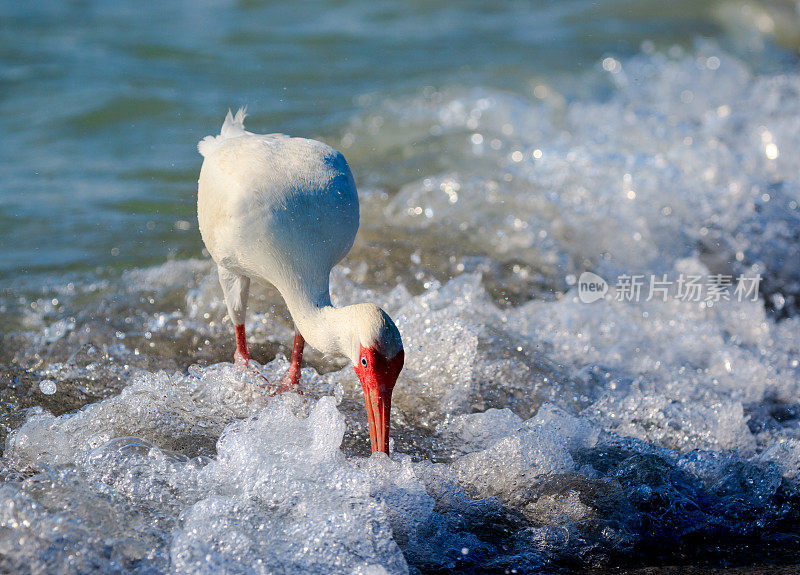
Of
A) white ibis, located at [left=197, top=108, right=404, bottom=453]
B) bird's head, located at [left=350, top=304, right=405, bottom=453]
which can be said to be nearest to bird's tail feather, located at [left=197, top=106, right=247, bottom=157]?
white ibis, located at [left=197, top=108, right=404, bottom=453]

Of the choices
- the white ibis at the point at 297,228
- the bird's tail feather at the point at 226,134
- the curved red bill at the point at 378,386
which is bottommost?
the curved red bill at the point at 378,386

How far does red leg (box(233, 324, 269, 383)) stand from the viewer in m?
3.83

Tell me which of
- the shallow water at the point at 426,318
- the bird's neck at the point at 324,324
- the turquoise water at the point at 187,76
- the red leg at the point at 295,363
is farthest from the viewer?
the turquoise water at the point at 187,76

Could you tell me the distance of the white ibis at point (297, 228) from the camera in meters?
3.08

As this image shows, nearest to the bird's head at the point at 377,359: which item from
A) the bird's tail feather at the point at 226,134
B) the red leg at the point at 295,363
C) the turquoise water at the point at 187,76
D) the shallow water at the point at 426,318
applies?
the shallow water at the point at 426,318

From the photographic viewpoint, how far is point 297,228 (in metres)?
3.21

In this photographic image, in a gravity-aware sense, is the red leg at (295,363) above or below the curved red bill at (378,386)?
below

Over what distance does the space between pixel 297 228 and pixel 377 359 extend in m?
0.69

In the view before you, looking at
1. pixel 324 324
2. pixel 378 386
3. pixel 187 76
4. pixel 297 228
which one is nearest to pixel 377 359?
pixel 378 386

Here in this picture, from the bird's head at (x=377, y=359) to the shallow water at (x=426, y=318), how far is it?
166 millimetres

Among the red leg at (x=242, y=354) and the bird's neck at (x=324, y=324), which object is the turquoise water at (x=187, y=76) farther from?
the bird's neck at (x=324, y=324)

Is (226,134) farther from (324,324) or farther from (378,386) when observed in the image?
(378,386)

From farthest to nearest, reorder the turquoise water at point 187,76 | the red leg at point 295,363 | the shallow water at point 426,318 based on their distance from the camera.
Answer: the turquoise water at point 187,76
the red leg at point 295,363
the shallow water at point 426,318

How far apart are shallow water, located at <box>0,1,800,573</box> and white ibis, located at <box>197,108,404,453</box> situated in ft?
0.86
